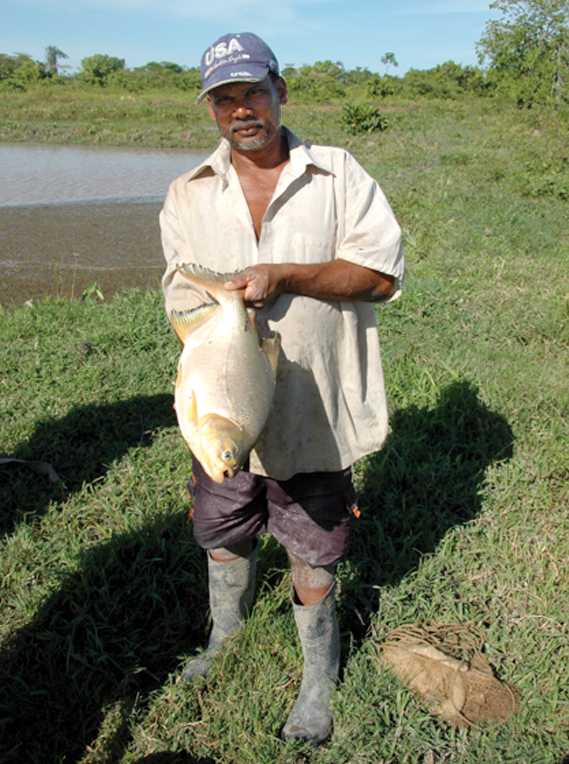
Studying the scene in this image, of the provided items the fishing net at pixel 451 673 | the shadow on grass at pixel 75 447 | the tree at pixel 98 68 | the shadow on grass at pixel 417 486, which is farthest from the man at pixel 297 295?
the tree at pixel 98 68

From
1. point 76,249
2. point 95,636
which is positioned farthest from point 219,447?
point 76,249

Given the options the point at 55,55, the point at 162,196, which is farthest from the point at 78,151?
the point at 55,55

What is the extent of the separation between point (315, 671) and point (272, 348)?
124 cm

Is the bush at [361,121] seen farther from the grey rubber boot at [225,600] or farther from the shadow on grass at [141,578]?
the grey rubber boot at [225,600]

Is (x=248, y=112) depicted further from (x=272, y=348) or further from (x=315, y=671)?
(x=315, y=671)

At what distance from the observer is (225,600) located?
91.6 inches

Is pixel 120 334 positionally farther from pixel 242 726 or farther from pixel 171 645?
pixel 242 726

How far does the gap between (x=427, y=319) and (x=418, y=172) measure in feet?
31.5

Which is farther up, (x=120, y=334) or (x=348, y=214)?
(x=348, y=214)

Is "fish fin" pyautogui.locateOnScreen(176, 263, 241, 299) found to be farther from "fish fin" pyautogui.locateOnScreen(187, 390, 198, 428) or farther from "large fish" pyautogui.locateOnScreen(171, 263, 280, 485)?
"fish fin" pyautogui.locateOnScreen(187, 390, 198, 428)

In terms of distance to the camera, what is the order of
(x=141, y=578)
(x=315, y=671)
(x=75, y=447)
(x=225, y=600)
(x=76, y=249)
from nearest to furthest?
1. (x=315, y=671)
2. (x=225, y=600)
3. (x=141, y=578)
4. (x=75, y=447)
5. (x=76, y=249)

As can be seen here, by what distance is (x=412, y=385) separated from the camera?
3.98 meters

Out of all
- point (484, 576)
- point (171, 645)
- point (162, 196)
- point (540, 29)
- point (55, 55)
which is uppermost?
point (55, 55)

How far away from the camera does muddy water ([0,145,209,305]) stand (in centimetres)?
723
